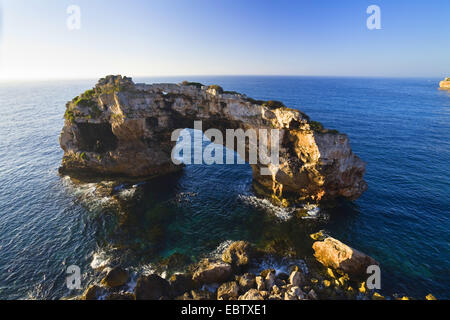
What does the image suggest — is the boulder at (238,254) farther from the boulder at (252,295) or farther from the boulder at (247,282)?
the boulder at (252,295)


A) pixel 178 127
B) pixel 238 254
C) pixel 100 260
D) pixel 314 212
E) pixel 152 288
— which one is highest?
pixel 178 127

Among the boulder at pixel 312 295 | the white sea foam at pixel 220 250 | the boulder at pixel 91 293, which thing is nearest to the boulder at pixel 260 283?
the boulder at pixel 312 295

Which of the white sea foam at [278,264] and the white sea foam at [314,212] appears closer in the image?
the white sea foam at [278,264]

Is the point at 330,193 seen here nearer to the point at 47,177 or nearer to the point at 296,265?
the point at 296,265

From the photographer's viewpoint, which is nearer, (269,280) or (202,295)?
(202,295)

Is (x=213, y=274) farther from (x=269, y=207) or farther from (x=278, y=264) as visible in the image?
(x=269, y=207)

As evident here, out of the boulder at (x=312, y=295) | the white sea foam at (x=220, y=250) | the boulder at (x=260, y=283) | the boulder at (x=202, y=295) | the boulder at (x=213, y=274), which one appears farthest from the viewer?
the white sea foam at (x=220, y=250)

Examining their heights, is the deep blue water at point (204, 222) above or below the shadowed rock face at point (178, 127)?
below

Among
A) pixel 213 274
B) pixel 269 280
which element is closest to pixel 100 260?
pixel 213 274
